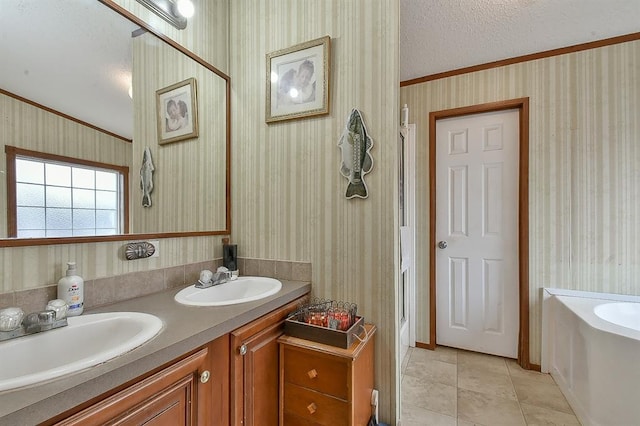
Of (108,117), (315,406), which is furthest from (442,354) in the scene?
(108,117)

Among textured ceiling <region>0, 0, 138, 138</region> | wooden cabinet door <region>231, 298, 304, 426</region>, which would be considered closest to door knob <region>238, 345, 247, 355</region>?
wooden cabinet door <region>231, 298, 304, 426</region>

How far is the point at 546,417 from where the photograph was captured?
1.70 m

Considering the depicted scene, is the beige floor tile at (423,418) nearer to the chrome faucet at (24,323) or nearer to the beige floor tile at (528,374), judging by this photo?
the beige floor tile at (528,374)

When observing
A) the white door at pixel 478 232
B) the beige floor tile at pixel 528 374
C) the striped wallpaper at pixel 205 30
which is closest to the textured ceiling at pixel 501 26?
the white door at pixel 478 232

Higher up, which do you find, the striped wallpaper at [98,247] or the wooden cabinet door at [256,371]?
the striped wallpaper at [98,247]

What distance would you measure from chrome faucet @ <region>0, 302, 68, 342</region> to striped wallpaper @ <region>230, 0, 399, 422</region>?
3.27ft

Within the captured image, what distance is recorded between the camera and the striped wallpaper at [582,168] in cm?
201

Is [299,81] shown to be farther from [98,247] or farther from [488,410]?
[488,410]

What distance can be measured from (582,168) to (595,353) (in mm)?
1316

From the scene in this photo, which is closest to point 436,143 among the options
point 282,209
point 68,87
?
point 282,209

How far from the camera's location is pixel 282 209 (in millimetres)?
1688

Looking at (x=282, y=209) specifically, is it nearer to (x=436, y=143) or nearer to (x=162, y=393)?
(x=162, y=393)

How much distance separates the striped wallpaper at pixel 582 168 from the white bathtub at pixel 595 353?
10 cm

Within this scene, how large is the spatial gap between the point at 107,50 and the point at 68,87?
0.26m
